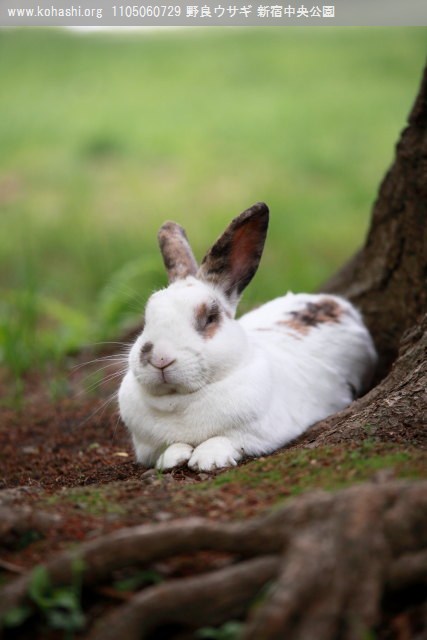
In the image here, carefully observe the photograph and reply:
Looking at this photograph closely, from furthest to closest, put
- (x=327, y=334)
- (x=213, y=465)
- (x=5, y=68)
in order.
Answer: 1. (x=5, y=68)
2. (x=327, y=334)
3. (x=213, y=465)

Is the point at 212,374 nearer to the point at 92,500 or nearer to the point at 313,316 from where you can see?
the point at 92,500

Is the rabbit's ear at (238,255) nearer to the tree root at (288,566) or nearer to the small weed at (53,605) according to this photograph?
the tree root at (288,566)

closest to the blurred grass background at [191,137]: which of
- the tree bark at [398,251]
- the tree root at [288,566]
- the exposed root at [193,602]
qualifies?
the tree bark at [398,251]

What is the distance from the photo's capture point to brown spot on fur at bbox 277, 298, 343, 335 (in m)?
5.63

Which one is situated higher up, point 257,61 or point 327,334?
point 257,61

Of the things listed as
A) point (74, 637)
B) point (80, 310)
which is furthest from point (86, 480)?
point (80, 310)

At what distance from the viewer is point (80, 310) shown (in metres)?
9.55

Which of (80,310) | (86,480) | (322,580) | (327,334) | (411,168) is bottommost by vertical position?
(80,310)

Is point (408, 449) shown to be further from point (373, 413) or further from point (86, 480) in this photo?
point (86, 480)

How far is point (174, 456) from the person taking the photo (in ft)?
14.6

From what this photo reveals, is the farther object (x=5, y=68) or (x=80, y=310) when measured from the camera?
(x=5, y=68)

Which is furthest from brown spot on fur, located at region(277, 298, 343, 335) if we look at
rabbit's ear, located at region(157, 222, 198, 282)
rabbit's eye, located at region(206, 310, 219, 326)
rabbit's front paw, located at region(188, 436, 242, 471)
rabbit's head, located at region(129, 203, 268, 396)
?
rabbit's front paw, located at region(188, 436, 242, 471)

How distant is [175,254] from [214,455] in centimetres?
Result: 122

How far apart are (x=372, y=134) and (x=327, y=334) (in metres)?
6.62
